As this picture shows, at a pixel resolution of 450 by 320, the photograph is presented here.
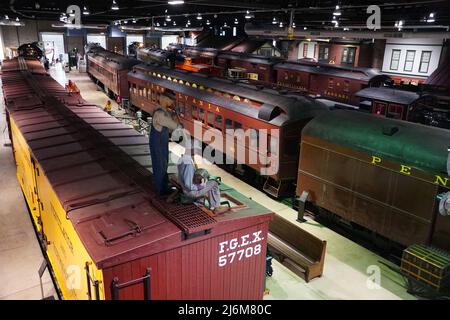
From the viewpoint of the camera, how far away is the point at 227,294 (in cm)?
609

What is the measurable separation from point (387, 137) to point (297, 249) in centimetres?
382

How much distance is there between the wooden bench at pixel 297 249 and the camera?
9.25 metres

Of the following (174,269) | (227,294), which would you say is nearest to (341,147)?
(227,294)

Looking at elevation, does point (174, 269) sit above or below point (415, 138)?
below

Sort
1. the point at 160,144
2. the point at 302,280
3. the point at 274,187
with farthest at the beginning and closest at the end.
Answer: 1. the point at 274,187
2. the point at 302,280
3. the point at 160,144

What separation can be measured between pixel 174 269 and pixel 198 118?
12.9 m

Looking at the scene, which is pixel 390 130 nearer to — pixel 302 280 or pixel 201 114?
pixel 302 280

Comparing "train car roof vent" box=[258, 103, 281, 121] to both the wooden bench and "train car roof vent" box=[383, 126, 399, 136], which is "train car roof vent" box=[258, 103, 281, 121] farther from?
"train car roof vent" box=[383, 126, 399, 136]

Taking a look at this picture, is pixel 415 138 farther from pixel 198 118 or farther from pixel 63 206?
pixel 198 118

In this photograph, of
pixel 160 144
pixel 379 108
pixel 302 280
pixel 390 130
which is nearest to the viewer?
pixel 160 144

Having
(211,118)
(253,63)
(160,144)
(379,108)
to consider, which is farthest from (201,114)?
(253,63)

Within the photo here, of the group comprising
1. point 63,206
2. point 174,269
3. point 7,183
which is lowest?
point 7,183

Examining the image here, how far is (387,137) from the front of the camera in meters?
9.64

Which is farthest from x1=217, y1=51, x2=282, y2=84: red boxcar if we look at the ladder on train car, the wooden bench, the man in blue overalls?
the man in blue overalls
